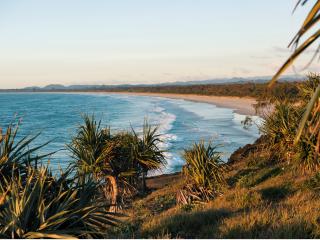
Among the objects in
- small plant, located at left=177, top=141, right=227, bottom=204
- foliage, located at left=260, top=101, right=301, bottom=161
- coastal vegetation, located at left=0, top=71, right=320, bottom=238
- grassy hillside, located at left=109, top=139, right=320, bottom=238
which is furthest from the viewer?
foliage, located at left=260, top=101, right=301, bottom=161

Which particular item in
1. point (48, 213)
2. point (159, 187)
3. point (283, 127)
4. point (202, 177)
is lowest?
point (159, 187)

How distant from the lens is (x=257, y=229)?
20.2 feet

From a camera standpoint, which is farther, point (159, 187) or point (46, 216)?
point (159, 187)

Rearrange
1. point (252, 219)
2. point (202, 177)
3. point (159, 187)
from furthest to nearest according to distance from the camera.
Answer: point (159, 187) < point (202, 177) < point (252, 219)

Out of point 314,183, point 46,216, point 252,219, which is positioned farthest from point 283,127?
point 46,216

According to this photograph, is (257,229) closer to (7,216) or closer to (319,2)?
(7,216)

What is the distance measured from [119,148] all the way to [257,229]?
365 inches

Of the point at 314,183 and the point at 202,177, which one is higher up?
the point at 314,183

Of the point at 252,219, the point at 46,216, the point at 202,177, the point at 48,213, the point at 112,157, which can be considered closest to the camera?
the point at 46,216

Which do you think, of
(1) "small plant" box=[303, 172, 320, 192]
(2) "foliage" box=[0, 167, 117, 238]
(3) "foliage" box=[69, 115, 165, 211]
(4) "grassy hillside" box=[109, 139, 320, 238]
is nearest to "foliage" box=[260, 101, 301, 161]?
(4) "grassy hillside" box=[109, 139, 320, 238]

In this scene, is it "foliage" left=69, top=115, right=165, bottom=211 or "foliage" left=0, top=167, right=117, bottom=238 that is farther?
"foliage" left=69, top=115, right=165, bottom=211

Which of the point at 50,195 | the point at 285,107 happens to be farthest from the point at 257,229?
the point at 285,107

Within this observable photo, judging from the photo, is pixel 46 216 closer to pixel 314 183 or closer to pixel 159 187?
pixel 314 183

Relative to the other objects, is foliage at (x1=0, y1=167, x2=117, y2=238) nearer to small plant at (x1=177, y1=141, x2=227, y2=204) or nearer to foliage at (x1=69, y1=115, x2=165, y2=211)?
foliage at (x1=69, y1=115, x2=165, y2=211)
